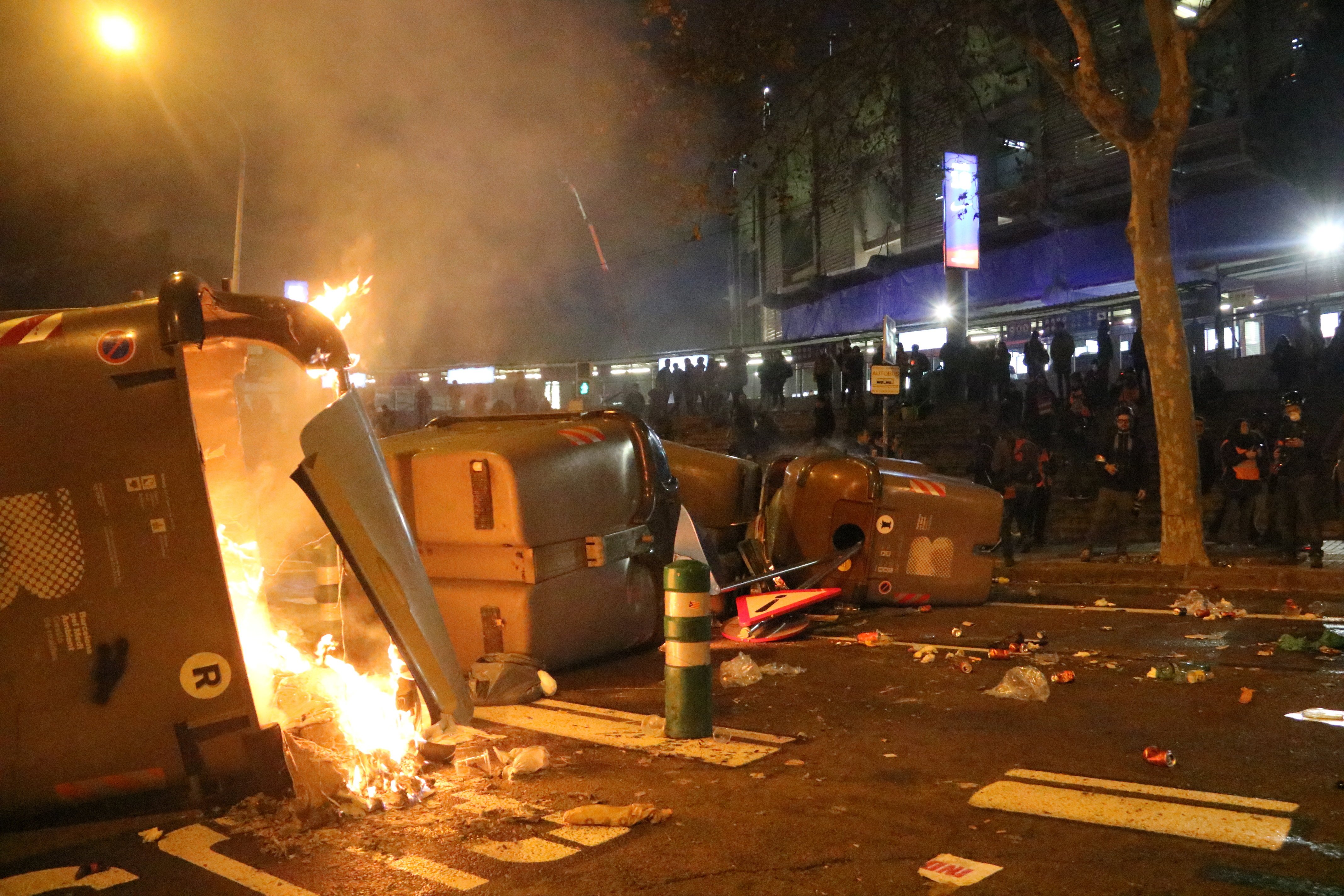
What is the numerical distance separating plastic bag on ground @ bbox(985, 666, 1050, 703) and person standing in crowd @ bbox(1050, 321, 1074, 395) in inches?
535

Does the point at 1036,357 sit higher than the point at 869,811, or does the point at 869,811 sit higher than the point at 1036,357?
the point at 1036,357

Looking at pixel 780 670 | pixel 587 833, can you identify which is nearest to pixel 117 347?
pixel 587 833

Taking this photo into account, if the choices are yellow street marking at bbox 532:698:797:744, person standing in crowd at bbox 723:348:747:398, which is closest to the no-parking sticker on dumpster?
yellow street marking at bbox 532:698:797:744

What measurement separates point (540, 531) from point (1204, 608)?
5.89 metres

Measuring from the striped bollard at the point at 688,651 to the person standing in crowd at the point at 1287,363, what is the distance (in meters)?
14.7

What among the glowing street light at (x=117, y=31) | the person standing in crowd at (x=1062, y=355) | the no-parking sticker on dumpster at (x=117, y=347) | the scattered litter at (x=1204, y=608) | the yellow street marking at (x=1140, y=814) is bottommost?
the scattered litter at (x=1204, y=608)

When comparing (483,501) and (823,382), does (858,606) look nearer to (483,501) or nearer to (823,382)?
(483,501)

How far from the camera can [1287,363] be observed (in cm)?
1677

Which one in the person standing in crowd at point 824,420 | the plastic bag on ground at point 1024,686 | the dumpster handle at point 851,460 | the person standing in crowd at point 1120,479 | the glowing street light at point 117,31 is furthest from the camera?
the person standing in crowd at point 824,420

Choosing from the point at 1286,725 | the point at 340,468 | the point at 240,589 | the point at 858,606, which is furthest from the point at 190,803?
the point at 858,606

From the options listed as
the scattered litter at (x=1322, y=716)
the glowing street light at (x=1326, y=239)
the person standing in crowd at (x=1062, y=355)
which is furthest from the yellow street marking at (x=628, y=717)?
the glowing street light at (x=1326, y=239)

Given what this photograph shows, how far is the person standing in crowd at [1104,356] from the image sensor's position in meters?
18.2

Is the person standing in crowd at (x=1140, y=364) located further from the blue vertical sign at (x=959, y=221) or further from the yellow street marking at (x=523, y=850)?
the yellow street marking at (x=523, y=850)

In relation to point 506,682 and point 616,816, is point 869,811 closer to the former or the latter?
point 616,816
